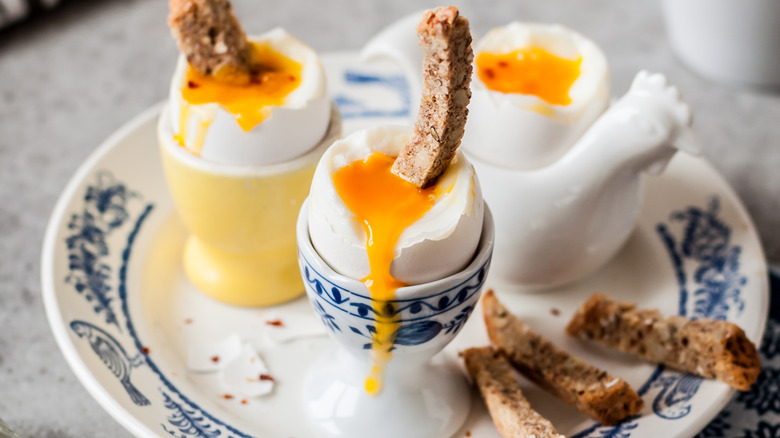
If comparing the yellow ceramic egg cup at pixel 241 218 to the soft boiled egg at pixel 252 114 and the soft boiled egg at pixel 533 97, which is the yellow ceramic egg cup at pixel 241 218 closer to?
the soft boiled egg at pixel 252 114

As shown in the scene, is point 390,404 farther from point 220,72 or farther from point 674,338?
point 220,72

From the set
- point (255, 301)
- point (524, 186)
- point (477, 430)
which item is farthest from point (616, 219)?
point (255, 301)

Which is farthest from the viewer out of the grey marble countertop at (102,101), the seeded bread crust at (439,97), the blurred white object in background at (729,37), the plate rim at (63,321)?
the blurred white object in background at (729,37)

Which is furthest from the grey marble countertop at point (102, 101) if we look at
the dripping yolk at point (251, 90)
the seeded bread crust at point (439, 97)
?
the seeded bread crust at point (439, 97)

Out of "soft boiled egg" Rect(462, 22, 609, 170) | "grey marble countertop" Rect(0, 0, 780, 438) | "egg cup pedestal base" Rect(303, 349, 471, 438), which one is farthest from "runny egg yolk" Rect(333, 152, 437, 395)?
"grey marble countertop" Rect(0, 0, 780, 438)

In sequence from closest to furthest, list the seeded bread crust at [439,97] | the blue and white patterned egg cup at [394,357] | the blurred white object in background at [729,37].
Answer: the seeded bread crust at [439,97]
the blue and white patterned egg cup at [394,357]
the blurred white object in background at [729,37]

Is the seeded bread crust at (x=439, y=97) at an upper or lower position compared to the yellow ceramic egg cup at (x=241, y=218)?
upper

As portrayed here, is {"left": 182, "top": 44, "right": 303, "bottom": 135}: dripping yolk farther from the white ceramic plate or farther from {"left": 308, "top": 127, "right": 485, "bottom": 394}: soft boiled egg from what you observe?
the white ceramic plate
